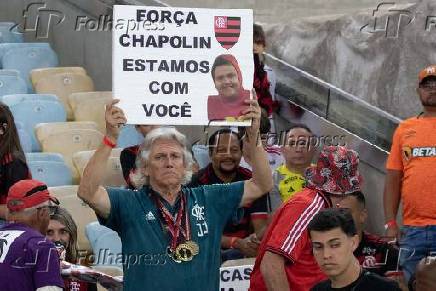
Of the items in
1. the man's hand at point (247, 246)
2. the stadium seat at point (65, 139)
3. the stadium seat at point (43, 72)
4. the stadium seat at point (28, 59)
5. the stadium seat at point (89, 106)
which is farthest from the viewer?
the stadium seat at point (28, 59)

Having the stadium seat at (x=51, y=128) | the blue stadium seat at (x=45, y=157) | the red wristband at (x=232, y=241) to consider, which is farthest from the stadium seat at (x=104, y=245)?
the stadium seat at (x=51, y=128)

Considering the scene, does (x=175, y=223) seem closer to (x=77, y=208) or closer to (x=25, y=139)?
(x=77, y=208)

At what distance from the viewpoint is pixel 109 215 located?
7188mm

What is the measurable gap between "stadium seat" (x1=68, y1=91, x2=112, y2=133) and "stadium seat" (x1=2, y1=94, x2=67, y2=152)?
8.3 inches

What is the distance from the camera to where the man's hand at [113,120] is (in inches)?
279

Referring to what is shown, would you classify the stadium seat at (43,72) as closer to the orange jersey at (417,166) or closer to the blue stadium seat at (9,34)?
the blue stadium seat at (9,34)

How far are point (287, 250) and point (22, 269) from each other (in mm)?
1397

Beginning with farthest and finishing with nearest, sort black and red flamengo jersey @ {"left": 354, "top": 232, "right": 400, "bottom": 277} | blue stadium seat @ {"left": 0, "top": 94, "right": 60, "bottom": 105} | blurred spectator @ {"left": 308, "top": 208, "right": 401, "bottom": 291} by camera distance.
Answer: blue stadium seat @ {"left": 0, "top": 94, "right": 60, "bottom": 105} < black and red flamengo jersey @ {"left": 354, "top": 232, "right": 400, "bottom": 277} < blurred spectator @ {"left": 308, "top": 208, "right": 401, "bottom": 291}

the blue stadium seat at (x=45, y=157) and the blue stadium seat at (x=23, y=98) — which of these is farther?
the blue stadium seat at (x=23, y=98)

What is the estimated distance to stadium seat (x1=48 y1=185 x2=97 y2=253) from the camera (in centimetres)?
1004

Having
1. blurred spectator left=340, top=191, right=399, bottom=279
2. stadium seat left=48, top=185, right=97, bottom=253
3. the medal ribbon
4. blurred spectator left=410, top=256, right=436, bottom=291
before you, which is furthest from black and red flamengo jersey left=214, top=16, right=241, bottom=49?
stadium seat left=48, top=185, right=97, bottom=253

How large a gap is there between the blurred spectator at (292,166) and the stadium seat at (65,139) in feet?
6.63

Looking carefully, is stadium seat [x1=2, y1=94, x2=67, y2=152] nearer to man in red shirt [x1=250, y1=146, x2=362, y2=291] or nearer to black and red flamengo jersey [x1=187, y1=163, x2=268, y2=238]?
black and red flamengo jersey [x1=187, y1=163, x2=268, y2=238]

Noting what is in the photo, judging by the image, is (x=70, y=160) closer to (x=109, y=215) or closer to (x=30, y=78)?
(x=30, y=78)
